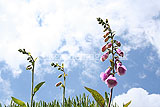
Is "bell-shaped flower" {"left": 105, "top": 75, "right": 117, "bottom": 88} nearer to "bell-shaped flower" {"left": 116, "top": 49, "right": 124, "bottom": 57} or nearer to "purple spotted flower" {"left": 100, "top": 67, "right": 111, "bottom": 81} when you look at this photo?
"purple spotted flower" {"left": 100, "top": 67, "right": 111, "bottom": 81}

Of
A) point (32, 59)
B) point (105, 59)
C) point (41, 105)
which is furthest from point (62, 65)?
point (41, 105)

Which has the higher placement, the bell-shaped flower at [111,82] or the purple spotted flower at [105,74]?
the purple spotted flower at [105,74]

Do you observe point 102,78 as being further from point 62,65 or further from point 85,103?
point 85,103

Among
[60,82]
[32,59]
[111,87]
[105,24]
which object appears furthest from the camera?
[60,82]

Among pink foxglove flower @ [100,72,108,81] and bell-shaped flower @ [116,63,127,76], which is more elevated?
bell-shaped flower @ [116,63,127,76]

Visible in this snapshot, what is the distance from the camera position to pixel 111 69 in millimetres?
1131

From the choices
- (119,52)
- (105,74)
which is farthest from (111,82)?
(119,52)

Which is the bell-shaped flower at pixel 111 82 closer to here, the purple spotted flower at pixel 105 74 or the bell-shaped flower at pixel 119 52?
the purple spotted flower at pixel 105 74

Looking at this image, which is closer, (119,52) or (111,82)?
(111,82)

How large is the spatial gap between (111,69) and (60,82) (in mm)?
1112

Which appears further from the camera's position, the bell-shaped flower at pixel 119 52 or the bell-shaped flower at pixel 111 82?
the bell-shaped flower at pixel 119 52

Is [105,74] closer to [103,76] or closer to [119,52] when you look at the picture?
[103,76]

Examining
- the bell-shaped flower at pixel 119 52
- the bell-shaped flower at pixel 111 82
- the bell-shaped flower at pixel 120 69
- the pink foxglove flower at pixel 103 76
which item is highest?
the bell-shaped flower at pixel 119 52

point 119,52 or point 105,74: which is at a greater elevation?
point 119,52
